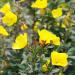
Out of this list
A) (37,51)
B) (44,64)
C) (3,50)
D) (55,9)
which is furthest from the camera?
(55,9)

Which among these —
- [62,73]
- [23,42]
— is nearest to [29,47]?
[23,42]

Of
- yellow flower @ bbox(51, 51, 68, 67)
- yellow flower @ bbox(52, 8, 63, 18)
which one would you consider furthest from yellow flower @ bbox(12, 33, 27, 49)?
yellow flower @ bbox(52, 8, 63, 18)

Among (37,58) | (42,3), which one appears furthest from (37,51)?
(42,3)

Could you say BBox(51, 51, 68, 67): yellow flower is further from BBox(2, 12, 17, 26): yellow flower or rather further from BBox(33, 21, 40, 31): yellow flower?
BBox(33, 21, 40, 31): yellow flower

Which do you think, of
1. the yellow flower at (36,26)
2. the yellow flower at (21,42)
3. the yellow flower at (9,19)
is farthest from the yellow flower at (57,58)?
the yellow flower at (36,26)

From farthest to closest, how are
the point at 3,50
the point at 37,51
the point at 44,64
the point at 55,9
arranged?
the point at 55,9, the point at 3,50, the point at 44,64, the point at 37,51

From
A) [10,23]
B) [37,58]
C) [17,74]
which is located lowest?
[17,74]

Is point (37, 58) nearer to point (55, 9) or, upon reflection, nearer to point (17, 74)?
point (17, 74)

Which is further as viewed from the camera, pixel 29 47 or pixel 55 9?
pixel 55 9

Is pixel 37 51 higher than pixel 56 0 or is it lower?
lower

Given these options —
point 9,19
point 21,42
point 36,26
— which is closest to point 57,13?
point 36,26
